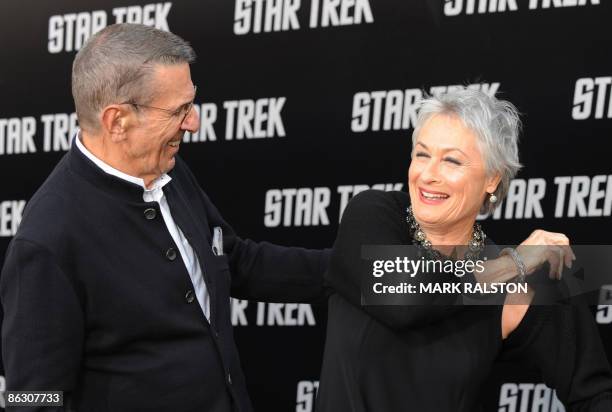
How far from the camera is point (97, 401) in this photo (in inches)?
73.2

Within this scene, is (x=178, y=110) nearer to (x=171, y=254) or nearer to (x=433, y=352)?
(x=171, y=254)

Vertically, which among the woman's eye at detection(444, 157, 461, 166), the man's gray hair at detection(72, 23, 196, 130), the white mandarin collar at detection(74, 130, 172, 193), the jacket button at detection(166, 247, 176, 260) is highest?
the man's gray hair at detection(72, 23, 196, 130)

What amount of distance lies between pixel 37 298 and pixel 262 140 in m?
1.69

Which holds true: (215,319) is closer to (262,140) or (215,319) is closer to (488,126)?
(488,126)

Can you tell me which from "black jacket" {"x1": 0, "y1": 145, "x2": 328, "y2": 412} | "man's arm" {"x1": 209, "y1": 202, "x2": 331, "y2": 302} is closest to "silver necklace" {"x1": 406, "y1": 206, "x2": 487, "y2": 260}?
"man's arm" {"x1": 209, "y1": 202, "x2": 331, "y2": 302}

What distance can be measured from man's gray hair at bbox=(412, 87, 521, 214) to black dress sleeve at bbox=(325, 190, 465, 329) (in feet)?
0.67

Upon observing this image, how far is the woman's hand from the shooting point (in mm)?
1890

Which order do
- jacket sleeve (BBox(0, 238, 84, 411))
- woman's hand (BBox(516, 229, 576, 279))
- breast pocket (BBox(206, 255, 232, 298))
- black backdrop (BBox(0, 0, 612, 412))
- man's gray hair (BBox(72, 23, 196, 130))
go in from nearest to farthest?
jacket sleeve (BBox(0, 238, 84, 411)), man's gray hair (BBox(72, 23, 196, 130)), woman's hand (BBox(516, 229, 576, 279)), breast pocket (BBox(206, 255, 232, 298)), black backdrop (BBox(0, 0, 612, 412))

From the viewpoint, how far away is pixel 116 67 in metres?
1.78

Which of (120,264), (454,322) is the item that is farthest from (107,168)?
(454,322)

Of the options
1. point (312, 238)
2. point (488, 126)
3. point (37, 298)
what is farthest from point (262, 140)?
point (37, 298)

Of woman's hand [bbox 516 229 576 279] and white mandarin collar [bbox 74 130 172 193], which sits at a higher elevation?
white mandarin collar [bbox 74 130 172 193]

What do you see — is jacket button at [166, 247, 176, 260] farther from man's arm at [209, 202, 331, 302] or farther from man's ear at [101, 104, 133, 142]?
man's arm at [209, 202, 331, 302]

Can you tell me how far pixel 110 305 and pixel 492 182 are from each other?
942 mm
